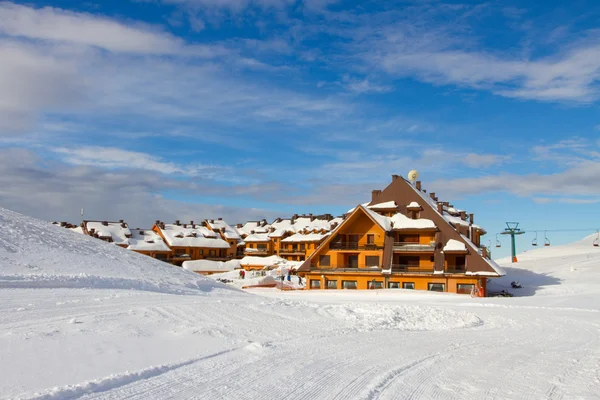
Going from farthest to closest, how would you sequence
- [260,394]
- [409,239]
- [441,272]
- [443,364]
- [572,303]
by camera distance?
[409,239], [441,272], [572,303], [443,364], [260,394]

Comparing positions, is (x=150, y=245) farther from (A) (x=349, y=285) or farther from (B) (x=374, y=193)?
(A) (x=349, y=285)

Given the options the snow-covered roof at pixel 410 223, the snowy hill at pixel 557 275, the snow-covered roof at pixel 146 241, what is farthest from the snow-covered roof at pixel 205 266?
Answer: the snowy hill at pixel 557 275

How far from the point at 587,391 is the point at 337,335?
6.06 meters

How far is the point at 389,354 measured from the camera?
1188 centimetres

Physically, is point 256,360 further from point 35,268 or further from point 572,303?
point 572,303

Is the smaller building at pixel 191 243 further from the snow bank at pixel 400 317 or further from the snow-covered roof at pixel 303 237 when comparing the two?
the snow bank at pixel 400 317

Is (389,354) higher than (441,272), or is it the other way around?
(441,272)

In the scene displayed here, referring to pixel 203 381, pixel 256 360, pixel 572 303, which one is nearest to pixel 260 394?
pixel 203 381

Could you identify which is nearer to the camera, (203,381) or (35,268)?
(203,381)

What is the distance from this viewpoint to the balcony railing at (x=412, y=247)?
4462 centimetres

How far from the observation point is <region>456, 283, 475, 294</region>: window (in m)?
42.6

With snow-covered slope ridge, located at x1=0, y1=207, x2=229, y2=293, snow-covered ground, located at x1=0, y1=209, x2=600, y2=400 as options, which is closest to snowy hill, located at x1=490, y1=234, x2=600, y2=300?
snow-covered ground, located at x1=0, y1=209, x2=600, y2=400

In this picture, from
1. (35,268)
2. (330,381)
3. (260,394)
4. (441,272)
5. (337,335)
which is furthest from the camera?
(441,272)

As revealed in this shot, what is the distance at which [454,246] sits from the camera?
43.4 m
